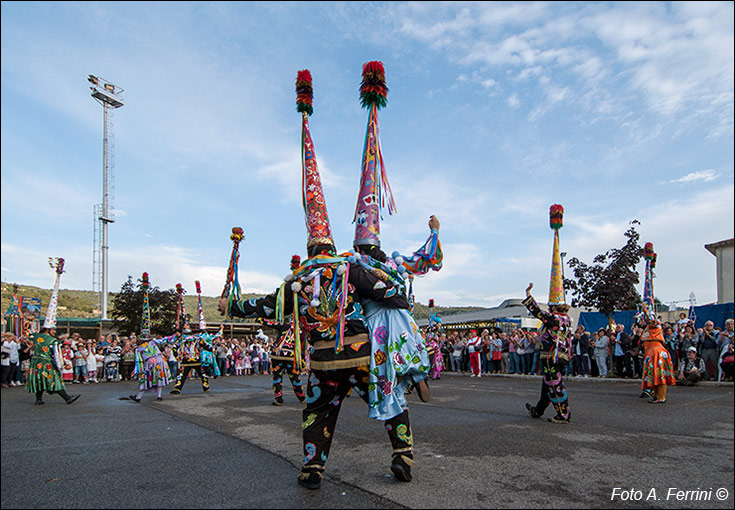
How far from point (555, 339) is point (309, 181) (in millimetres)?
4440

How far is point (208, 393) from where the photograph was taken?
39.8 feet

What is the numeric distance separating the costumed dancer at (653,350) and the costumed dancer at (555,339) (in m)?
2.76

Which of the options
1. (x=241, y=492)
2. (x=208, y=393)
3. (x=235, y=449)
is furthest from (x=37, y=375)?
(x=241, y=492)

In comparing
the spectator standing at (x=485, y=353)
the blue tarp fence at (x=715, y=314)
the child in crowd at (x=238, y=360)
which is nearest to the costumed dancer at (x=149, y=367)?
the child in crowd at (x=238, y=360)

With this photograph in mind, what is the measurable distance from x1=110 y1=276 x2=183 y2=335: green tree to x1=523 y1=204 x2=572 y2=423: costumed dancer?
884 inches

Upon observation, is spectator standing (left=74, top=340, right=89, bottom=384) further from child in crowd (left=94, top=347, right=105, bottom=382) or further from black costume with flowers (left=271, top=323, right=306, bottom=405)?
black costume with flowers (left=271, top=323, right=306, bottom=405)

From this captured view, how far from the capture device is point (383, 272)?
396 cm

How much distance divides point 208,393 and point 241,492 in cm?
904

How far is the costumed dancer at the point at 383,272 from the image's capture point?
3.77 m

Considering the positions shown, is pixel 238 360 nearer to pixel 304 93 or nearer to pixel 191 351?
pixel 191 351

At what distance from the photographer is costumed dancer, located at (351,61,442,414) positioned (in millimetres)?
3773

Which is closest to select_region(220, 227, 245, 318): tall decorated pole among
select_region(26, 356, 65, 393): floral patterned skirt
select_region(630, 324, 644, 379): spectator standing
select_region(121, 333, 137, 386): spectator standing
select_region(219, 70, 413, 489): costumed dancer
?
select_region(219, 70, 413, 489): costumed dancer

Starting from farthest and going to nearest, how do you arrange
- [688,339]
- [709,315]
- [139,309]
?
1. [139,309]
2. [709,315]
3. [688,339]

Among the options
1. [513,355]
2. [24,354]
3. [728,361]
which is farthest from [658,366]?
[24,354]
